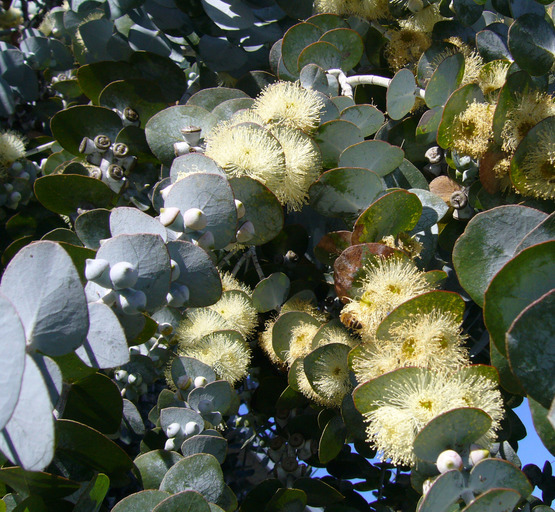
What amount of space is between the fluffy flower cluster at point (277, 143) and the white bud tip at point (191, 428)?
1.89 ft

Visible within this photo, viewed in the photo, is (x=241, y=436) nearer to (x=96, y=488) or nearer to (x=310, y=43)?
(x=96, y=488)

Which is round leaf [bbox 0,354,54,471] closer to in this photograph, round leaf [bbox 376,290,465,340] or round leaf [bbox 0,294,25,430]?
round leaf [bbox 0,294,25,430]

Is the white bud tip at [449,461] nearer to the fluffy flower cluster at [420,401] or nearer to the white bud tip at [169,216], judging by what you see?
the fluffy flower cluster at [420,401]

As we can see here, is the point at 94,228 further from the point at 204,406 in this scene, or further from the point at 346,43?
the point at 346,43

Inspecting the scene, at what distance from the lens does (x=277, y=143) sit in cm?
128

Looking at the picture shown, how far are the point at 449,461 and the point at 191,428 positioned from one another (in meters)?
0.59

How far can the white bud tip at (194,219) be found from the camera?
3.52ft

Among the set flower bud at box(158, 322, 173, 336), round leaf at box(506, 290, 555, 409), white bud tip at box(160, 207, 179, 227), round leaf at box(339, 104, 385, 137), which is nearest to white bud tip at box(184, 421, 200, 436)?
flower bud at box(158, 322, 173, 336)

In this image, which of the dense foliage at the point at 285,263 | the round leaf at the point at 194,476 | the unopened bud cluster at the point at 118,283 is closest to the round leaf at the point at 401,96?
the dense foliage at the point at 285,263

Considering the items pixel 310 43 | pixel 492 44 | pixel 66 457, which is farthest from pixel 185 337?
pixel 492 44

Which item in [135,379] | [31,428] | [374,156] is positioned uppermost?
[31,428]

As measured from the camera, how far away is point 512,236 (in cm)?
101

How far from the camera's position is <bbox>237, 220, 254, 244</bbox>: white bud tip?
126cm

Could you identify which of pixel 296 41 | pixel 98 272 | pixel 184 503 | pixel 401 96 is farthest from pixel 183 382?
pixel 296 41
